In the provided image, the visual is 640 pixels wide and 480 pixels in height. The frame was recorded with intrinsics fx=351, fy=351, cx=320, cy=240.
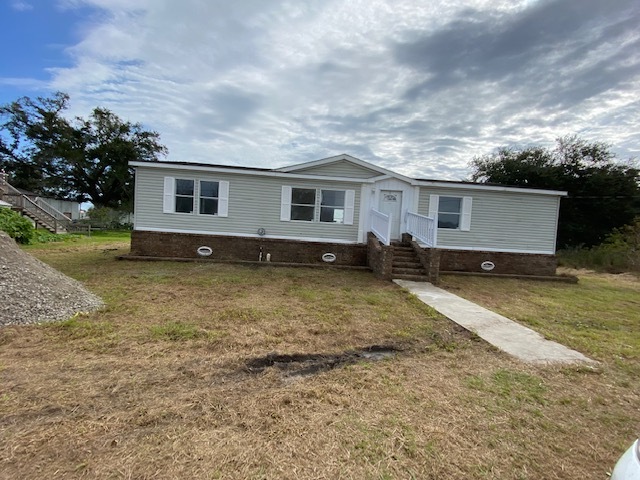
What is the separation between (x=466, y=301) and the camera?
771cm

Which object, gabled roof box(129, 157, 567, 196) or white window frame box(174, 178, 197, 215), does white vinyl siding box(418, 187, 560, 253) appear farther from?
white window frame box(174, 178, 197, 215)

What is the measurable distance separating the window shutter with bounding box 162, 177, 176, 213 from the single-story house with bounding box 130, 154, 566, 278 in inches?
1.2

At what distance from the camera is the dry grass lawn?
2.28 metres

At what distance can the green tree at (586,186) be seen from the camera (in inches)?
894

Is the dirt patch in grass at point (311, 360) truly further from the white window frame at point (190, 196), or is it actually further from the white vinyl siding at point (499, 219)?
the white vinyl siding at point (499, 219)

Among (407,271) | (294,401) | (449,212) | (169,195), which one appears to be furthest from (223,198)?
(294,401)

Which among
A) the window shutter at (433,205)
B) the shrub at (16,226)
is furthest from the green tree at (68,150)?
the window shutter at (433,205)

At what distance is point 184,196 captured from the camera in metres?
11.7

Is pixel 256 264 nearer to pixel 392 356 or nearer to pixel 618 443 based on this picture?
pixel 392 356

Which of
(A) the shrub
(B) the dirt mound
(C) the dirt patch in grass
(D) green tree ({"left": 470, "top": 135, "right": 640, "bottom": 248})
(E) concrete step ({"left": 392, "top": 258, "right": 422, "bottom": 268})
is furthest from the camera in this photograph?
(D) green tree ({"left": 470, "top": 135, "right": 640, "bottom": 248})

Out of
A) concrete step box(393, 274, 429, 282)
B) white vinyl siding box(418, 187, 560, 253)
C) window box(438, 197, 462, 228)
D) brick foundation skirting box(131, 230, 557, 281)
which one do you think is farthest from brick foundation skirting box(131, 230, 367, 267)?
→ white vinyl siding box(418, 187, 560, 253)

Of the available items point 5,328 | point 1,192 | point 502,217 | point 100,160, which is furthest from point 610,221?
point 100,160

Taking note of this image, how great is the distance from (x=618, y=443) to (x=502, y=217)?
1106 centimetres

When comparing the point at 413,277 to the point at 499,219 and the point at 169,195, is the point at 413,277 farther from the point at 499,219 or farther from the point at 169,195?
the point at 169,195
